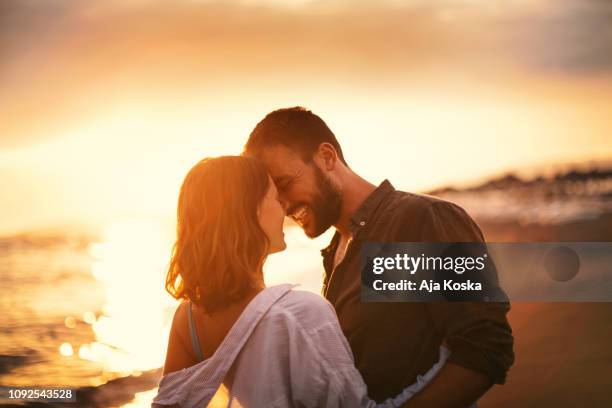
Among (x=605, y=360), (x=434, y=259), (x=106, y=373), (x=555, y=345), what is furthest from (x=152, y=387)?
(x=605, y=360)

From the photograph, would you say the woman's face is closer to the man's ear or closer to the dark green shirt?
the dark green shirt

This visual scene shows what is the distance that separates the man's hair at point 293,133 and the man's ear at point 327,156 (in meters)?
0.02

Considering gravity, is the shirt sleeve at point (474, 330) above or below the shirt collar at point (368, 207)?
below

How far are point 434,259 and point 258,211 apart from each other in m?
0.72

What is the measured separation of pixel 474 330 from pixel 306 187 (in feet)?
2.81

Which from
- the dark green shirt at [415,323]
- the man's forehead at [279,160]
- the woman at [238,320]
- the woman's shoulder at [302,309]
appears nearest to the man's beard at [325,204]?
the man's forehead at [279,160]

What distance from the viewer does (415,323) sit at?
2.00 meters

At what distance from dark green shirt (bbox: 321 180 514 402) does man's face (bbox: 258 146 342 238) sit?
0.84 feet

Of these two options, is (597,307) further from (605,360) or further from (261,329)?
(261,329)

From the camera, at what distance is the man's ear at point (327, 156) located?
2.49 metres

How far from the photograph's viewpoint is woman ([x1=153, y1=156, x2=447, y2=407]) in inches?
62.9

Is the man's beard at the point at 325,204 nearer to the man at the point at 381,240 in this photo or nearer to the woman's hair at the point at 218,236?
the man at the point at 381,240

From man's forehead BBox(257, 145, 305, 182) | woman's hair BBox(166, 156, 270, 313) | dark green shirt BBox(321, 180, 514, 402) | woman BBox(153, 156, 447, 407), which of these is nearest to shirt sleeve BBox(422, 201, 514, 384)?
dark green shirt BBox(321, 180, 514, 402)

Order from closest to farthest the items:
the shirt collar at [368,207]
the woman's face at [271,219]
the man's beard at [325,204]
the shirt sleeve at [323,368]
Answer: the shirt sleeve at [323,368] → the woman's face at [271,219] → the shirt collar at [368,207] → the man's beard at [325,204]
